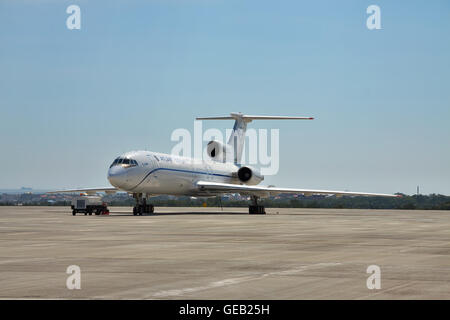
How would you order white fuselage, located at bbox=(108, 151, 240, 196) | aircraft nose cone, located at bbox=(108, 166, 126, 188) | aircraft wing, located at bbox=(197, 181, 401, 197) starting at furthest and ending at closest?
aircraft wing, located at bbox=(197, 181, 401, 197) < white fuselage, located at bbox=(108, 151, 240, 196) < aircraft nose cone, located at bbox=(108, 166, 126, 188)

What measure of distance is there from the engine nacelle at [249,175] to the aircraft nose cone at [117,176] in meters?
16.7

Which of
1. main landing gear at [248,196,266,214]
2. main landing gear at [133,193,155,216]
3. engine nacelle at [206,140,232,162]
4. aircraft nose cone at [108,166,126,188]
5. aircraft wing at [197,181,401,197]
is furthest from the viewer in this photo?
engine nacelle at [206,140,232,162]

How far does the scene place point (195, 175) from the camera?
54625mm

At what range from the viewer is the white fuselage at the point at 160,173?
4628 centimetres

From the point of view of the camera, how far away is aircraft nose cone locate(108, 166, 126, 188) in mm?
45844

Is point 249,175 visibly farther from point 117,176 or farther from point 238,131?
point 117,176

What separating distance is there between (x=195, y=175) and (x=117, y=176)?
10123 mm

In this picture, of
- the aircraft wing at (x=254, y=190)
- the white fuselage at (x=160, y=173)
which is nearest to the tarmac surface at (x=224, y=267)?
the white fuselage at (x=160, y=173)

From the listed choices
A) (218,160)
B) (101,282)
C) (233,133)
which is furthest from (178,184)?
(101,282)

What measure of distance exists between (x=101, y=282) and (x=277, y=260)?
4.88 m

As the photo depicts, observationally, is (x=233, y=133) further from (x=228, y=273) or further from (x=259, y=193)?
(x=228, y=273)

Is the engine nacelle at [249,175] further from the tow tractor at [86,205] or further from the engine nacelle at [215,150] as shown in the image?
the tow tractor at [86,205]

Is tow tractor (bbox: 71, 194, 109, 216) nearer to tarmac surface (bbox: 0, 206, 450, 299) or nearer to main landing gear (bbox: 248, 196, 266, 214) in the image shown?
main landing gear (bbox: 248, 196, 266, 214)

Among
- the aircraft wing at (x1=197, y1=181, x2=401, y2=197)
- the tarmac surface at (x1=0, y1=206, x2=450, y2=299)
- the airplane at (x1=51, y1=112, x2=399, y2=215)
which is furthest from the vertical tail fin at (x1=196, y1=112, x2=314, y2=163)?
the tarmac surface at (x1=0, y1=206, x2=450, y2=299)
